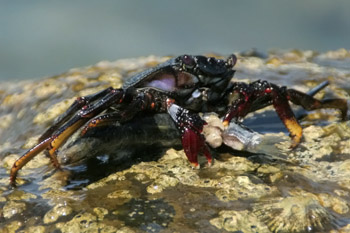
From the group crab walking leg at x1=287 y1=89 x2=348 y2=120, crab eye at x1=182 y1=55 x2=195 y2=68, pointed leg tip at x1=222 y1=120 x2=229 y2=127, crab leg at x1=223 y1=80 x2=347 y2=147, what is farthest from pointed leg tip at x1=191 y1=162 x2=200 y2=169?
crab walking leg at x1=287 y1=89 x2=348 y2=120

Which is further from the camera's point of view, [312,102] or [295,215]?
[312,102]

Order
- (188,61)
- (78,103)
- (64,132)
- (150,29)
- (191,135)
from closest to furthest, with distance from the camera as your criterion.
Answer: (64,132) < (191,135) < (78,103) < (188,61) < (150,29)

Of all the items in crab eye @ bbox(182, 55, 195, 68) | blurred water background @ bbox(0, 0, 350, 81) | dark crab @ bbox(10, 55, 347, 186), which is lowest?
blurred water background @ bbox(0, 0, 350, 81)

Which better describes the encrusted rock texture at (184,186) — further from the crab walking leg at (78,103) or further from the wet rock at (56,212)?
the crab walking leg at (78,103)

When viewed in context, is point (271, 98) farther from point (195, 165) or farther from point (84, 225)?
point (84, 225)

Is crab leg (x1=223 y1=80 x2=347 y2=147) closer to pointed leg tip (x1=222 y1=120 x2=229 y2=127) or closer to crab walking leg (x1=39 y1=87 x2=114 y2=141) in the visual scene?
pointed leg tip (x1=222 y1=120 x2=229 y2=127)

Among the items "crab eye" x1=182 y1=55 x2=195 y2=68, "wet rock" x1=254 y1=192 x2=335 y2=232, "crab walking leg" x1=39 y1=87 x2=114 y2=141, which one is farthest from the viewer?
"crab eye" x1=182 y1=55 x2=195 y2=68

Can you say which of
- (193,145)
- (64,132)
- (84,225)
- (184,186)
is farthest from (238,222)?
(64,132)

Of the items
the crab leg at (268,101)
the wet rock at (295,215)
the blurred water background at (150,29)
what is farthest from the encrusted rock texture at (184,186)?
the blurred water background at (150,29)
